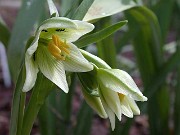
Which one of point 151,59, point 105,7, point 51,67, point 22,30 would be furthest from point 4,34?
point 151,59

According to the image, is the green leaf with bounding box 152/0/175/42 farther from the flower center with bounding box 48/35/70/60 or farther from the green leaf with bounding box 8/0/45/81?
the flower center with bounding box 48/35/70/60

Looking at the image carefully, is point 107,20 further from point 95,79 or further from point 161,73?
point 95,79

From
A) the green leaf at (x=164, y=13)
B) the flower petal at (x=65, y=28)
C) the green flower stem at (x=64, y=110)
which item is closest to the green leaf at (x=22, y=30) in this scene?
the flower petal at (x=65, y=28)

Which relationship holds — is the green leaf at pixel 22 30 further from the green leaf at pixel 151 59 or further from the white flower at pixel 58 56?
the green leaf at pixel 151 59

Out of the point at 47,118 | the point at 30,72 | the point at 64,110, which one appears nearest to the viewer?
the point at 30,72

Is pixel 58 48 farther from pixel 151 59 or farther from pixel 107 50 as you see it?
pixel 151 59

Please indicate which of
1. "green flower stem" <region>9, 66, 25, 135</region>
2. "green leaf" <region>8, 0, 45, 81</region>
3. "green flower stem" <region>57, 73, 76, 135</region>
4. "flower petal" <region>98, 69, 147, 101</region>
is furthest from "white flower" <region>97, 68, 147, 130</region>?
"green flower stem" <region>57, 73, 76, 135</region>
